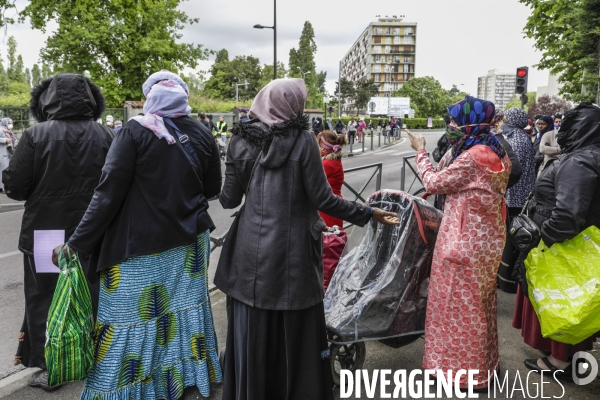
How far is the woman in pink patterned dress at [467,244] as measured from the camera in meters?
3.03

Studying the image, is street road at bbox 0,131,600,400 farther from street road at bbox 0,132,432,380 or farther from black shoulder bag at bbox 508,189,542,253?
black shoulder bag at bbox 508,189,542,253

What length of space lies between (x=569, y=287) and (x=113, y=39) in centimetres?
2675

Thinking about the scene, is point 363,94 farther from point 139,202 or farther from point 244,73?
point 139,202

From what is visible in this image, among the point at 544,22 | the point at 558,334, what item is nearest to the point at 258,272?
the point at 558,334

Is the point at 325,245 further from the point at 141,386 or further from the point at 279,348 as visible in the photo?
the point at 141,386

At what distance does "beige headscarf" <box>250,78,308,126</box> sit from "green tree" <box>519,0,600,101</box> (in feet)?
40.4

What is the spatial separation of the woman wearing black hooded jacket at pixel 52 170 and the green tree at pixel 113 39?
23373 millimetres

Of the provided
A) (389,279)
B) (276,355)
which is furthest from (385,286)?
(276,355)

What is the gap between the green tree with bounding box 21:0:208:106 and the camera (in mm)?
24188

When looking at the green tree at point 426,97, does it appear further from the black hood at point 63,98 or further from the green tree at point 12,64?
the black hood at point 63,98

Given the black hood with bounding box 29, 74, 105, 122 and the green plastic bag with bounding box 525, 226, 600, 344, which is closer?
the green plastic bag with bounding box 525, 226, 600, 344

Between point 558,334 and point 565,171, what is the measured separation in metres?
0.99

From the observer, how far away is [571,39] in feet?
44.5

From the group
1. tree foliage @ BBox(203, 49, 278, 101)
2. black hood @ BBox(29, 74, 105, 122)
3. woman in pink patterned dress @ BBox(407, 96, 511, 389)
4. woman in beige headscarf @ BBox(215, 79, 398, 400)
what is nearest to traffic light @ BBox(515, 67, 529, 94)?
woman in pink patterned dress @ BBox(407, 96, 511, 389)
